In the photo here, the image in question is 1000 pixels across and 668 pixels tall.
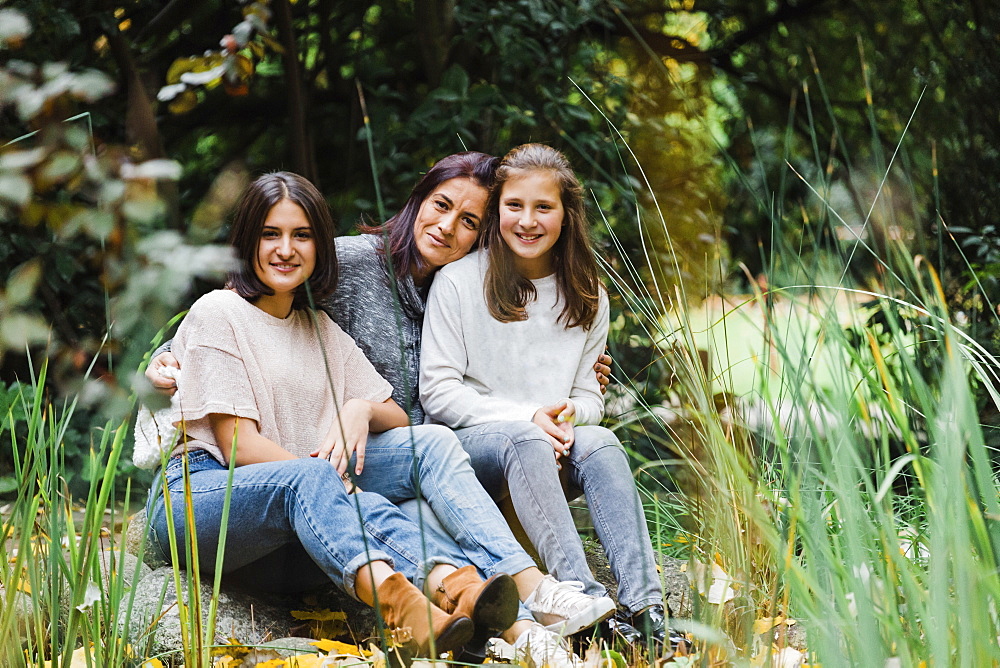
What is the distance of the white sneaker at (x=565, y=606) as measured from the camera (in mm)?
1526

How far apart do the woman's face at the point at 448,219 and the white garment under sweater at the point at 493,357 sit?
49mm

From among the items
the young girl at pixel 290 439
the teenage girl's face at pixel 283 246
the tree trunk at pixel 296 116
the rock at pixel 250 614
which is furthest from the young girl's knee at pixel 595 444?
the tree trunk at pixel 296 116

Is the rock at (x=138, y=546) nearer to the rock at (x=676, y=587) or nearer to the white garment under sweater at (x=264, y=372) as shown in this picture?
the white garment under sweater at (x=264, y=372)

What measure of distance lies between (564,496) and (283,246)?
73 cm

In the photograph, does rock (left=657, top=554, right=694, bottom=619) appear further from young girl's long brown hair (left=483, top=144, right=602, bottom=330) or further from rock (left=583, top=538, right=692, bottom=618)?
young girl's long brown hair (left=483, top=144, right=602, bottom=330)

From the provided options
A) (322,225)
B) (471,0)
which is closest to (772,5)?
(471,0)

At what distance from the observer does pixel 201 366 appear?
1.66 m

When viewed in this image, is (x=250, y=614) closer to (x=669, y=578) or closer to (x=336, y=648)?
(x=336, y=648)

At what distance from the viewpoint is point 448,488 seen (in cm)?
171

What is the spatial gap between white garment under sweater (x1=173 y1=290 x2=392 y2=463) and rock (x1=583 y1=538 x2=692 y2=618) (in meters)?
0.68

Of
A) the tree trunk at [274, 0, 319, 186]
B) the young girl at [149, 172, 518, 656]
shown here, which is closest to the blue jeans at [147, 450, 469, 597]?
the young girl at [149, 172, 518, 656]

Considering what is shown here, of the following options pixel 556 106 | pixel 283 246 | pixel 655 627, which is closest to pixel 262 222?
pixel 283 246

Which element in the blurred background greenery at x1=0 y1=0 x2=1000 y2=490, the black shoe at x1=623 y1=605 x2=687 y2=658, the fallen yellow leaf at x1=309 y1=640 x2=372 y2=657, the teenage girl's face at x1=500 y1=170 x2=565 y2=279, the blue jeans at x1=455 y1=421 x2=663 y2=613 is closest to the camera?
the fallen yellow leaf at x1=309 y1=640 x2=372 y2=657

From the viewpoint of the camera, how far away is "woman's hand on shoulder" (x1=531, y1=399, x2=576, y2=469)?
186cm
